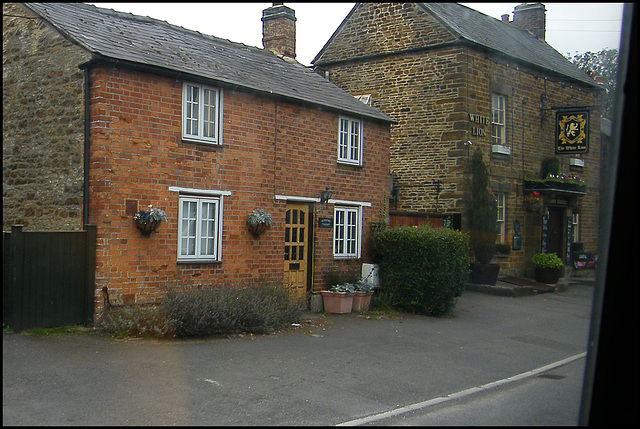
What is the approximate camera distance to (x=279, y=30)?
719 inches

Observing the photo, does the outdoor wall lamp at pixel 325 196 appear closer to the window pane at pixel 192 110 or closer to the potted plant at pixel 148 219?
the window pane at pixel 192 110

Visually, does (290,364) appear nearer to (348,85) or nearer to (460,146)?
(460,146)

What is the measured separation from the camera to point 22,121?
12.5 m

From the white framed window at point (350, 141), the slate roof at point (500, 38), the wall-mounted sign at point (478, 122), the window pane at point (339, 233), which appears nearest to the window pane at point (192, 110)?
the white framed window at point (350, 141)

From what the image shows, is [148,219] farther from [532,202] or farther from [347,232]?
[532,202]

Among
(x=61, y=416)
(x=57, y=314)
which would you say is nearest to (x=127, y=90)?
(x=57, y=314)

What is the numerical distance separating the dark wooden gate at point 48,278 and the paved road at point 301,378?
58 centimetres

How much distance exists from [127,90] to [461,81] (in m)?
11.6

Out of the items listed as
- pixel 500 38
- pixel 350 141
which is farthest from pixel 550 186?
pixel 350 141

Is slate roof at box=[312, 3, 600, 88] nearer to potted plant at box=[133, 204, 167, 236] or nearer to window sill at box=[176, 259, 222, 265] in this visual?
window sill at box=[176, 259, 222, 265]

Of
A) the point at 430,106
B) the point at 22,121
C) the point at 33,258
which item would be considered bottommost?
the point at 33,258

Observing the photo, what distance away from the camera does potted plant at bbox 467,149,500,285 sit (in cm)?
1877

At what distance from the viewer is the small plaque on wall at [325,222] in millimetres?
14555

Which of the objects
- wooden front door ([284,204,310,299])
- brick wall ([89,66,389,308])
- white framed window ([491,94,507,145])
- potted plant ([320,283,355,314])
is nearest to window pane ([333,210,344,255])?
brick wall ([89,66,389,308])
